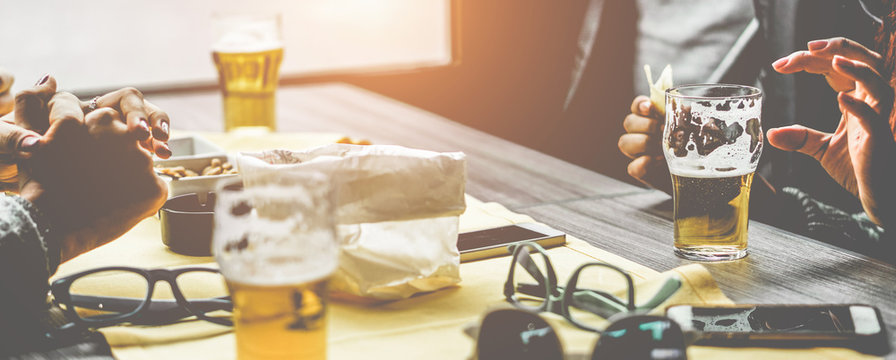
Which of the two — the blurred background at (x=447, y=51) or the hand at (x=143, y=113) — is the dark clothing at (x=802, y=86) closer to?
the blurred background at (x=447, y=51)

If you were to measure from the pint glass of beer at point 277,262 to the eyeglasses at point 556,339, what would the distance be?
120 mm

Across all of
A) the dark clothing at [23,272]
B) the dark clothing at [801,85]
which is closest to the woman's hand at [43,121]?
the dark clothing at [23,272]

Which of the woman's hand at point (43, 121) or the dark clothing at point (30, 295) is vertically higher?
the woman's hand at point (43, 121)

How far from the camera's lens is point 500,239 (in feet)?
3.15

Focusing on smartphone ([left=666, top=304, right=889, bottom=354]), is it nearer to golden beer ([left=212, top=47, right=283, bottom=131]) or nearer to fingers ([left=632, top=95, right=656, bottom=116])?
fingers ([left=632, top=95, right=656, bottom=116])

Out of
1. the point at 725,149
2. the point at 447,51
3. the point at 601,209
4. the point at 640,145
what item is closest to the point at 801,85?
the point at 640,145

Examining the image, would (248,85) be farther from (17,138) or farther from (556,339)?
(556,339)

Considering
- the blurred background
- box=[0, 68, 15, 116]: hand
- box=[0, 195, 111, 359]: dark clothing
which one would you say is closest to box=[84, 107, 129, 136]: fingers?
box=[0, 195, 111, 359]: dark clothing

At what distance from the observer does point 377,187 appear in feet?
2.50

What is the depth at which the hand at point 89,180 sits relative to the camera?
0.86 metres

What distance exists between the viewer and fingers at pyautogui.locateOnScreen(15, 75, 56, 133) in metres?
0.99

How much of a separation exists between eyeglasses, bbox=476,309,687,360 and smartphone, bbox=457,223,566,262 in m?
0.31

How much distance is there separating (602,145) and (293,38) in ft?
5.40

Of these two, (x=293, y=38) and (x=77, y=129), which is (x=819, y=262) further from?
(x=293, y=38)
